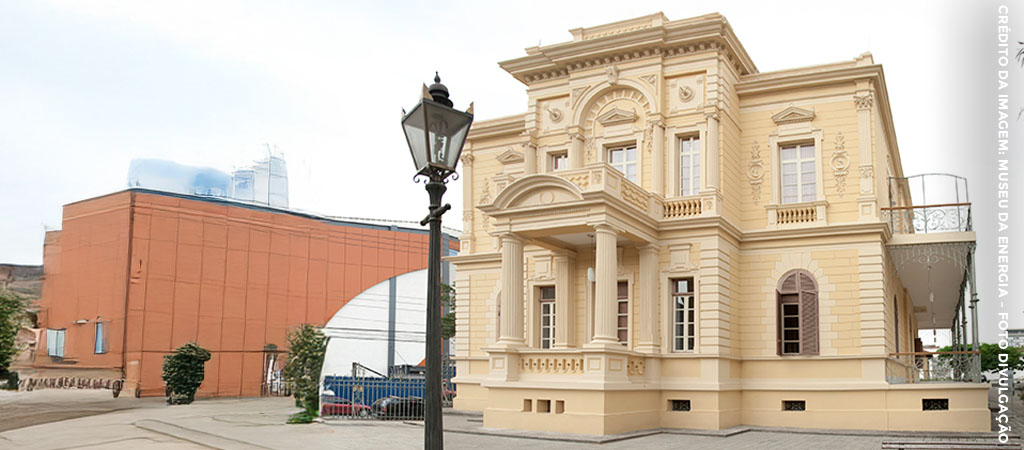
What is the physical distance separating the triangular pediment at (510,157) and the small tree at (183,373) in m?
12.2

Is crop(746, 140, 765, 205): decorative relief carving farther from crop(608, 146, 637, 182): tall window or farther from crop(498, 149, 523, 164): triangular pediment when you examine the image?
crop(498, 149, 523, 164): triangular pediment

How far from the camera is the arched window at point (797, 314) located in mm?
19891

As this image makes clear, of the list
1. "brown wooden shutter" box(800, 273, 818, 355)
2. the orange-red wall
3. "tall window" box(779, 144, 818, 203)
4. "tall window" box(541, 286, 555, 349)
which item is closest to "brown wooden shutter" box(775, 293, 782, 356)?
"brown wooden shutter" box(800, 273, 818, 355)

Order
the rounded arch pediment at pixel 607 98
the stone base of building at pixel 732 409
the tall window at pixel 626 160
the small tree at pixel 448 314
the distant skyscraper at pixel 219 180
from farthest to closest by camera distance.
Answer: the small tree at pixel 448 314 → the distant skyscraper at pixel 219 180 → the tall window at pixel 626 160 → the rounded arch pediment at pixel 607 98 → the stone base of building at pixel 732 409

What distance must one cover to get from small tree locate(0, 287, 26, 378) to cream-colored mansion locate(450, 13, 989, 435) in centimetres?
1332

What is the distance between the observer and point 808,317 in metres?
20.0

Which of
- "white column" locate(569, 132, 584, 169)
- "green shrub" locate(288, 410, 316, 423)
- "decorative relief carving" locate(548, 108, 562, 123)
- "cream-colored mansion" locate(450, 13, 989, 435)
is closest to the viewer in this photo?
"cream-colored mansion" locate(450, 13, 989, 435)

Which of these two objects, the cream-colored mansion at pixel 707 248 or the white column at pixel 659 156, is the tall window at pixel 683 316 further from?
the white column at pixel 659 156

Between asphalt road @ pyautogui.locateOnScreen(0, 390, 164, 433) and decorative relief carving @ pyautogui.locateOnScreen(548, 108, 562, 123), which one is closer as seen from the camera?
asphalt road @ pyautogui.locateOnScreen(0, 390, 164, 433)

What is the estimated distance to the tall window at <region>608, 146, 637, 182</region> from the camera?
21344mm

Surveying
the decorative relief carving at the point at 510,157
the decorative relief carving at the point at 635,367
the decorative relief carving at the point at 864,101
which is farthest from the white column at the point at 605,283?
the decorative relief carving at the point at 864,101

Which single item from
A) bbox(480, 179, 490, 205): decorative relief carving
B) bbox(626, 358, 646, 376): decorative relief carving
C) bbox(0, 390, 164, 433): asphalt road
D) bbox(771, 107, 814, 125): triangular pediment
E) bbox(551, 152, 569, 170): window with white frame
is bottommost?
bbox(0, 390, 164, 433): asphalt road

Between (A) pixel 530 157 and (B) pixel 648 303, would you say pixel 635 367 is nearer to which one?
(B) pixel 648 303

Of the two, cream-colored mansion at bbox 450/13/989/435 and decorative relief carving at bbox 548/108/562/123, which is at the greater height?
decorative relief carving at bbox 548/108/562/123
